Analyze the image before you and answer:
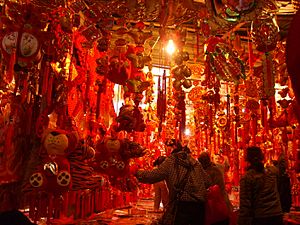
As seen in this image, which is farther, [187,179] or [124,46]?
[124,46]

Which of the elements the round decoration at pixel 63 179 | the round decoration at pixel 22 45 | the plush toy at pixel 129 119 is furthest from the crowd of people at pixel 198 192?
the round decoration at pixel 22 45

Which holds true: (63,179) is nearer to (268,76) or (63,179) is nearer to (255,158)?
(255,158)

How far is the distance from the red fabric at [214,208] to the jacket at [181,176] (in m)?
0.16

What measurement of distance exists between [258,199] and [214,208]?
32cm

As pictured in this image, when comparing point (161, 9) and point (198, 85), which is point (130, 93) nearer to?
point (161, 9)

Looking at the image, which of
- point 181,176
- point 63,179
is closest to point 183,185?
point 181,176

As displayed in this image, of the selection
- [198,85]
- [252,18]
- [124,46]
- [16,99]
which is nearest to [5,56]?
[16,99]

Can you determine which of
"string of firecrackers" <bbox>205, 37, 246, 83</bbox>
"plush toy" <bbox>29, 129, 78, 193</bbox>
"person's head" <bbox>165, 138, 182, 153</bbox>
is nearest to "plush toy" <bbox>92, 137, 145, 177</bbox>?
"person's head" <bbox>165, 138, 182, 153</bbox>

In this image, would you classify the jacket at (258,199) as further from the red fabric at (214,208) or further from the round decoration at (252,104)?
the round decoration at (252,104)

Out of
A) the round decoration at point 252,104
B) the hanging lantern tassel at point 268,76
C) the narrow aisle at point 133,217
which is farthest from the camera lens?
Answer: the round decoration at point 252,104

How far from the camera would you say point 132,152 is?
10.4ft

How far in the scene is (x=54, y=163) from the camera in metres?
2.39

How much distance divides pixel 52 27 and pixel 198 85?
283cm

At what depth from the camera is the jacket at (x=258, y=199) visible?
7.37 feet
